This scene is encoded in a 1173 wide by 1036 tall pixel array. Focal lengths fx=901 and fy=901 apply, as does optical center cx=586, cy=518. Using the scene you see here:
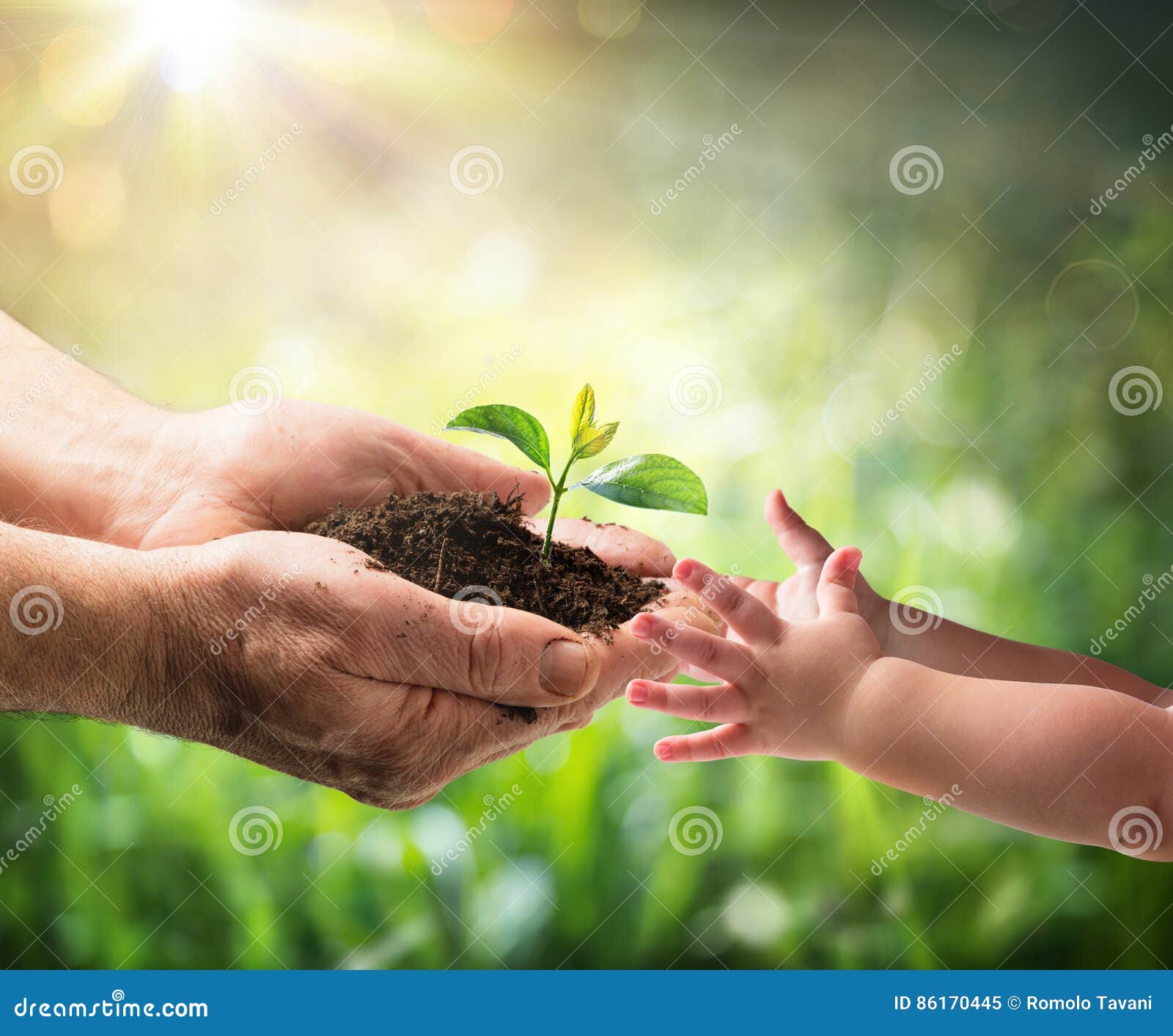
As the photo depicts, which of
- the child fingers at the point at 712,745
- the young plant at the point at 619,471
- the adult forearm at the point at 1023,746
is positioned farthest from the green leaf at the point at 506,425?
the adult forearm at the point at 1023,746

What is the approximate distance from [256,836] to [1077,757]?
1.32 metres

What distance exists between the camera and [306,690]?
863 mm

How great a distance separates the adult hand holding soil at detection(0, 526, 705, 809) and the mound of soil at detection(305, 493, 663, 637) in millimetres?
91

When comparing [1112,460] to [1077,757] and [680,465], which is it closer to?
[1077,757]

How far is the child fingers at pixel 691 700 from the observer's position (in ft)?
2.93

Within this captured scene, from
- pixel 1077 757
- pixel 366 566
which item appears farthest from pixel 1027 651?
pixel 366 566

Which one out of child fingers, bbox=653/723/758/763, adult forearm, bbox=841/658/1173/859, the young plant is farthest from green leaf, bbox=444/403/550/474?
adult forearm, bbox=841/658/1173/859

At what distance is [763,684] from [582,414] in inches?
14.6

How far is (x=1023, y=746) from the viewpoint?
92cm

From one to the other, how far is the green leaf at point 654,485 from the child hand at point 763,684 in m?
0.10

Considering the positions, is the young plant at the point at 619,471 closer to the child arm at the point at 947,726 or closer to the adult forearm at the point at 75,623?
the child arm at the point at 947,726

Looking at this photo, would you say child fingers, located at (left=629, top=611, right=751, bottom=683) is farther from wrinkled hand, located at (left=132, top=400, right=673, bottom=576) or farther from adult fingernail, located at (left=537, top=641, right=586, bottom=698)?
wrinkled hand, located at (left=132, top=400, right=673, bottom=576)

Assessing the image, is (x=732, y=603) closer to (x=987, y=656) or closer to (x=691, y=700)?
(x=691, y=700)

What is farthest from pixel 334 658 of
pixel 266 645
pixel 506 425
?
pixel 506 425
